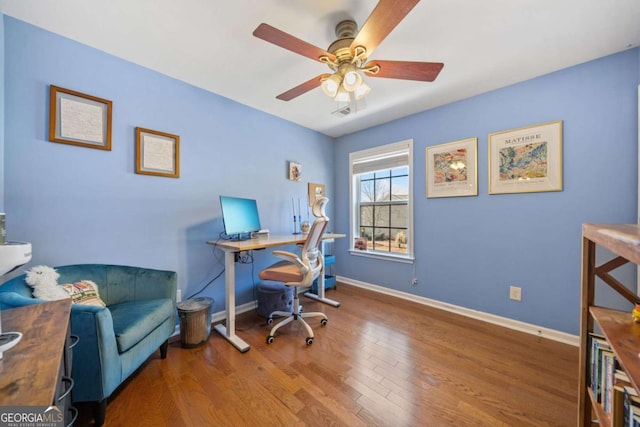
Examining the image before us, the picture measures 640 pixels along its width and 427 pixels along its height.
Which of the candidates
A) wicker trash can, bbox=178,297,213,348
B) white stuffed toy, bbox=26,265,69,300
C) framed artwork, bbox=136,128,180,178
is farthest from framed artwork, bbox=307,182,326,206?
white stuffed toy, bbox=26,265,69,300

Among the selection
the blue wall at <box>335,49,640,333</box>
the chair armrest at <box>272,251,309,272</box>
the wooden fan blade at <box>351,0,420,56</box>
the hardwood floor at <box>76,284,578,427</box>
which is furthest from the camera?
the chair armrest at <box>272,251,309,272</box>

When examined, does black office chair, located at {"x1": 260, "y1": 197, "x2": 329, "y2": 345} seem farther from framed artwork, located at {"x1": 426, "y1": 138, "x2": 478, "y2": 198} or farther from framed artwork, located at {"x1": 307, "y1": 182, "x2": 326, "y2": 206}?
framed artwork, located at {"x1": 426, "y1": 138, "x2": 478, "y2": 198}

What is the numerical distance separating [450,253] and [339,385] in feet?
6.09

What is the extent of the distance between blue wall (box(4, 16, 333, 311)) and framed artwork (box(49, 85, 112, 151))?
0.14 ft

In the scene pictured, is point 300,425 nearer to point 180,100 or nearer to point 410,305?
point 410,305

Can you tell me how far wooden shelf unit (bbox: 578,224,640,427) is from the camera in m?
0.67

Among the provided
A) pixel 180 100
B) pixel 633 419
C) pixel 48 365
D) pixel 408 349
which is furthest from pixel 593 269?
pixel 180 100

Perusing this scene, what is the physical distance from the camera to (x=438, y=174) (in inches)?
106

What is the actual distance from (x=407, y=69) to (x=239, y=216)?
1879mm

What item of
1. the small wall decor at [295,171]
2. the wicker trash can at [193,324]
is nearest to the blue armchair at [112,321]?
the wicker trash can at [193,324]

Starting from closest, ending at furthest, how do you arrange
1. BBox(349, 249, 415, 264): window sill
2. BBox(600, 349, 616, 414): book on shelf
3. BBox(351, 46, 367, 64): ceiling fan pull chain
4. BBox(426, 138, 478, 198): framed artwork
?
BBox(600, 349, 616, 414): book on shelf → BBox(351, 46, 367, 64): ceiling fan pull chain → BBox(426, 138, 478, 198): framed artwork → BBox(349, 249, 415, 264): window sill

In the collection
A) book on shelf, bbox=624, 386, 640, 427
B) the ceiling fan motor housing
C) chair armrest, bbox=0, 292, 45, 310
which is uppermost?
the ceiling fan motor housing

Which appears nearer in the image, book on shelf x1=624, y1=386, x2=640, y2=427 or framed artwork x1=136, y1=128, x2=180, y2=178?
book on shelf x1=624, y1=386, x2=640, y2=427

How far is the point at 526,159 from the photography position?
2.14 metres
